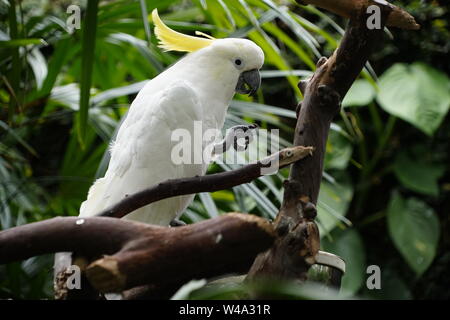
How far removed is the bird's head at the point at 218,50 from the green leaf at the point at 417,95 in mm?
1650

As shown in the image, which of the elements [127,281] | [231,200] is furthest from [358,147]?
[127,281]

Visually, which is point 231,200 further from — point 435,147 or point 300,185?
point 435,147

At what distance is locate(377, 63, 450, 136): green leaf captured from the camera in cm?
286

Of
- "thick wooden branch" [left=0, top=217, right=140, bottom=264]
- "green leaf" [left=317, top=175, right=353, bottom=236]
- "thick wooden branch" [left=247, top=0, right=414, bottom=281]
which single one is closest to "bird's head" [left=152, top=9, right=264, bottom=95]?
"thick wooden branch" [left=247, top=0, right=414, bottom=281]

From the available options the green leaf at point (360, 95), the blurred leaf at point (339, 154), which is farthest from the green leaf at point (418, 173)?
the green leaf at point (360, 95)

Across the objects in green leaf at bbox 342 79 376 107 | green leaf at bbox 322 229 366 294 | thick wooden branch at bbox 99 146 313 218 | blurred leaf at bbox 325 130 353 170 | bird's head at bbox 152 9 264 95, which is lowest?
green leaf at bbox 322 229 366 294

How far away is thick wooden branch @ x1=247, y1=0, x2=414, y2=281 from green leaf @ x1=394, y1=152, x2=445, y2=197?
2.10 metres

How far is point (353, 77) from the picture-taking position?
112 centimetres

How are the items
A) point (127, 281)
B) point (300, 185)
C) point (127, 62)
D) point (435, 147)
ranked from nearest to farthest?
point (127, 281) < point (300, 185) < point (127, 62) < point (435, 147)

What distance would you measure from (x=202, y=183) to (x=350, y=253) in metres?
2.14

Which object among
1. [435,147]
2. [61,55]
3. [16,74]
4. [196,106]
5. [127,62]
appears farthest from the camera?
[435,147]

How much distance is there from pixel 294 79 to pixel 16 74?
0.95 metres

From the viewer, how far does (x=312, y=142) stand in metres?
1.11

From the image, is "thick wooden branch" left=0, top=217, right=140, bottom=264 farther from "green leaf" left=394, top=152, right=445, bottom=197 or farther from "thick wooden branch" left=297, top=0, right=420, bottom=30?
"green leaf" left=394, top=152, right=445, bottom=197
